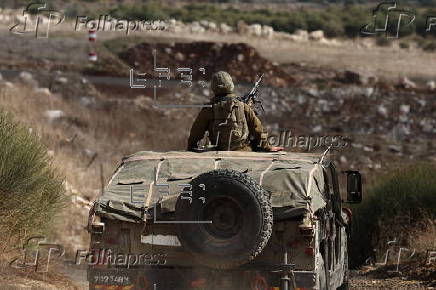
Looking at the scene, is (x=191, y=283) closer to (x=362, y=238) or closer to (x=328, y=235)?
(x=328, y=235)

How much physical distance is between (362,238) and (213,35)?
36705 mm

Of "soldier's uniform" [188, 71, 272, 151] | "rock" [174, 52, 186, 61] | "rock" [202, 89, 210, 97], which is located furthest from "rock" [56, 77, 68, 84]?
"soldier's uniform" [188, 71, 272, 151]

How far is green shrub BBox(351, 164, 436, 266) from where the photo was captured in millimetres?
23719

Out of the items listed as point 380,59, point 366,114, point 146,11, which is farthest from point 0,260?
point 146,11

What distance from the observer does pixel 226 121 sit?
14781mm

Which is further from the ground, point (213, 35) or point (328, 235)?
point (213, 35)

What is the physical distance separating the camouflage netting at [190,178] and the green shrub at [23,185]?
13.1ft

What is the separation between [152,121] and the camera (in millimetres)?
38188

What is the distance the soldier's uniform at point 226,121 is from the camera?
48.4 feet

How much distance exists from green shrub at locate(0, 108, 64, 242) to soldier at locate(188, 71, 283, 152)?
3.58 m

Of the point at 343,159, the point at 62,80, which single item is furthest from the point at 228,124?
the point at 62,80

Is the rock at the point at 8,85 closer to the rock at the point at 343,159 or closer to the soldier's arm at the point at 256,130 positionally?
the rock at the point at 343,159

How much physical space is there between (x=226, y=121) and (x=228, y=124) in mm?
40

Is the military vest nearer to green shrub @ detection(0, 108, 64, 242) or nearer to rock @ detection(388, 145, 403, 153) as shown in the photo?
green shrub @ detection(0, 108, 64, 242)
